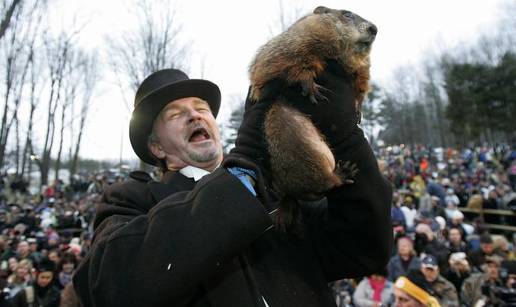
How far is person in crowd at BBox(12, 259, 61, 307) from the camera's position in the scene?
5.69 meters

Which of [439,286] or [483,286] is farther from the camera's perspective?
[483,286]

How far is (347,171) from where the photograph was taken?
1.60 m

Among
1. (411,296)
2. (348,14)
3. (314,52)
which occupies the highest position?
(348,14)

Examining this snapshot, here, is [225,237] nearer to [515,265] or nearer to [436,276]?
[436,276]

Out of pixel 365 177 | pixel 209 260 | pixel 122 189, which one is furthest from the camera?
pixel 122 189

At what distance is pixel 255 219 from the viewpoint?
1379 mm

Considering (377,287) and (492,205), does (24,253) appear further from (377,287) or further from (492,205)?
(492,205)

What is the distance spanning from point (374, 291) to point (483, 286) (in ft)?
→ 4.71

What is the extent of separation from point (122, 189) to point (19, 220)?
15440mm

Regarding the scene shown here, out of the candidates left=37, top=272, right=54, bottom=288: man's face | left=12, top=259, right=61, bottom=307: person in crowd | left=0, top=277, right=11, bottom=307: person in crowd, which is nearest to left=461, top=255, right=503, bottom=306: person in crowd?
left=12, top=259, right=61, bottom=307: person in crowd

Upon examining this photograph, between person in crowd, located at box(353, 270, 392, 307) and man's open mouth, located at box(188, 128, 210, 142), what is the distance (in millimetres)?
3949

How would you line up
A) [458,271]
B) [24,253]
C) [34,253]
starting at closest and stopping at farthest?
[458,271]
[24,253]
[34,253]

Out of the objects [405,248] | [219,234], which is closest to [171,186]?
A: [219,234]

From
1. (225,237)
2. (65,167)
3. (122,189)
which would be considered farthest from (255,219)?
(65,167)
